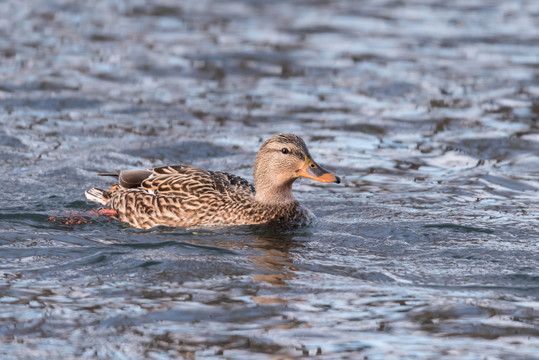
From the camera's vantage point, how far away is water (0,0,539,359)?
696 cm

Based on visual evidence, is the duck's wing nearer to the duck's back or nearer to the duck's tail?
the duck's back

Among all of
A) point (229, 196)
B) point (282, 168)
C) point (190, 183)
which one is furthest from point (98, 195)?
point (282, 168)

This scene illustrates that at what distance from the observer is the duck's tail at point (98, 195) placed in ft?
35.2

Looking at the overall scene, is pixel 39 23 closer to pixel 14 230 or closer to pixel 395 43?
pixel 395 43

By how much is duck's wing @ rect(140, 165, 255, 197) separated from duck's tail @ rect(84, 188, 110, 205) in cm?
64

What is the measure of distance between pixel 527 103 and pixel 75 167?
7.92 metres

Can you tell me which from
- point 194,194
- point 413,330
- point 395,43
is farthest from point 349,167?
point 395,43

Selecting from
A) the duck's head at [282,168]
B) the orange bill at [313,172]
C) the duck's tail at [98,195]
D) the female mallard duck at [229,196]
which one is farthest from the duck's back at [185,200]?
the orange bill at [313,172]

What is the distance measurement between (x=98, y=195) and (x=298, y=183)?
301cm

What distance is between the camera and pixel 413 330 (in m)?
6.89

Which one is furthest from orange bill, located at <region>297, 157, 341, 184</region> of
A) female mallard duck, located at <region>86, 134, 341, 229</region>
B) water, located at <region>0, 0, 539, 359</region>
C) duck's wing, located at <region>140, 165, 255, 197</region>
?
duck's wing, located at <region>140, 165, 255, 197</region>

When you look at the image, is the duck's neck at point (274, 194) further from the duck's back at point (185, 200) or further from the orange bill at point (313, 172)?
the orange bill at point (313, 172)

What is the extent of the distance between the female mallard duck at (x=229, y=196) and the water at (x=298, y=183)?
0.22 metres

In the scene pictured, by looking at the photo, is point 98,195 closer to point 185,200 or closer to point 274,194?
point 185,200
